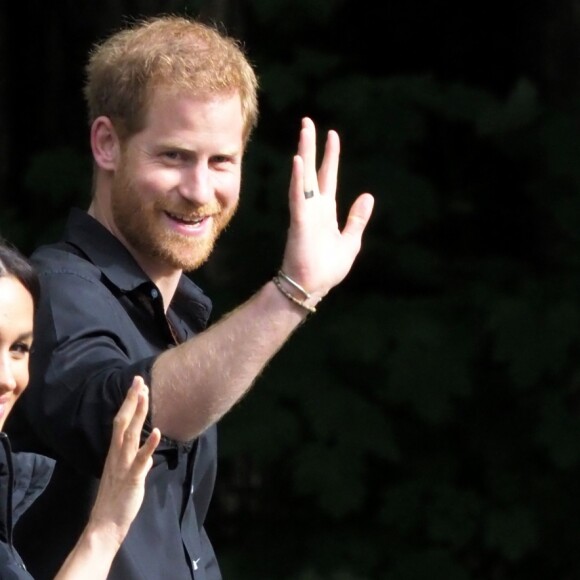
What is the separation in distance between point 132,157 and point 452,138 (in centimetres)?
296

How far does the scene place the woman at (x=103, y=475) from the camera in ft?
6.17

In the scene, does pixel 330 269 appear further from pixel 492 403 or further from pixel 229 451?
pixel 492 403

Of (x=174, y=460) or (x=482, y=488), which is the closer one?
(x=174, y=460)

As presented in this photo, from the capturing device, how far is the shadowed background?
4664 mm

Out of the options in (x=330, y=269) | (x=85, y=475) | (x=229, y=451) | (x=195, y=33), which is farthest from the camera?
(x=229, y=451)

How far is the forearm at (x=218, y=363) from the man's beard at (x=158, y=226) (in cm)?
34

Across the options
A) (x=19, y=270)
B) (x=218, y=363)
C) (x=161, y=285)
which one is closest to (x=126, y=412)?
(x=218, y=363)

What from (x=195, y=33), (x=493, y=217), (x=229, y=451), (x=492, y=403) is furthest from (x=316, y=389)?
(x=195, y=33)

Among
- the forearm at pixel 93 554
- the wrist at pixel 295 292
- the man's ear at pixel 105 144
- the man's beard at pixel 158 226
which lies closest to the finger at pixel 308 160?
the wrist at pixel 295 292

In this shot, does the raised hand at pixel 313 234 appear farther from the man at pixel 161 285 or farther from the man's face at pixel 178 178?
the man's face at pixel 178 178

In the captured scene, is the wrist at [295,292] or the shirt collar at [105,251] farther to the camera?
the shirt collar at [105,251]

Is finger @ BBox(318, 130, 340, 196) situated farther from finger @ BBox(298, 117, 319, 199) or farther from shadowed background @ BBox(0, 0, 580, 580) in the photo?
shadowed background @ BBox(0, 0, 580, 580)

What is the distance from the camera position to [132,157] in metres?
2.33

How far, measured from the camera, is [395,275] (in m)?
5.02
